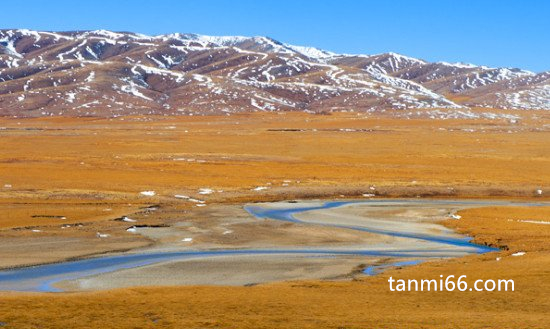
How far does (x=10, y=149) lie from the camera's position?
116875 millimetres

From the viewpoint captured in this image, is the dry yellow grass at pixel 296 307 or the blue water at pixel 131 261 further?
the blue water at pixel 131 261

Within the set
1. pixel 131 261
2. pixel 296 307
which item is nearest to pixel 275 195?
pixel 131 261

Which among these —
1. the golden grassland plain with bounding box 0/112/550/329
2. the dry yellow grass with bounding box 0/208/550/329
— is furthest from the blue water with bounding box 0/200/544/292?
the dry yellow grass with bounding box 0/208/550/329

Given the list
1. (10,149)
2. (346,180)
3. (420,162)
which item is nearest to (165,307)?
(346,180)

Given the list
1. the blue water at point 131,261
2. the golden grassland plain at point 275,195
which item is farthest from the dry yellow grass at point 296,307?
the blue water at point 131,261

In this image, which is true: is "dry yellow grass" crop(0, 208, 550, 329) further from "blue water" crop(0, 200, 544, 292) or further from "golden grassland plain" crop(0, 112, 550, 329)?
"blue water" crop(0, 200, 544, 292)

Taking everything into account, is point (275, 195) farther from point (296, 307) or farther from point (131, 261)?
point (296, 307)

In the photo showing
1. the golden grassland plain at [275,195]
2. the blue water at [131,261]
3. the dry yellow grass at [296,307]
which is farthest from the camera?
the blue water at [131,261]

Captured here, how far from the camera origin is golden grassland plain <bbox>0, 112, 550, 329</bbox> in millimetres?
28359

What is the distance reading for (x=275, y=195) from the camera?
73750mm

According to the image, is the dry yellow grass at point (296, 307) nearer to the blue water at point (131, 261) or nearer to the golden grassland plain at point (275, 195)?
the golden grassland plain at point (275, 195)

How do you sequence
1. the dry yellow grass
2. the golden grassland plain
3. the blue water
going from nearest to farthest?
the dry yellow grass
the golden grassland plain
the blue water

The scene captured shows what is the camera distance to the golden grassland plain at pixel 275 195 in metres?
28.4

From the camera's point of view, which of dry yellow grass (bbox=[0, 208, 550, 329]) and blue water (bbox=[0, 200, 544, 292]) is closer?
dry yellow grass (bbox=[0, 208, 550, 329])
